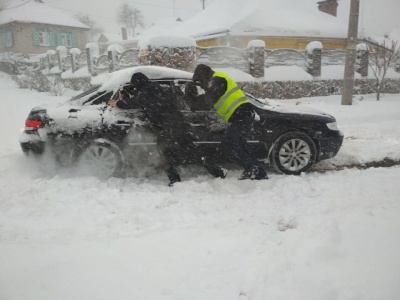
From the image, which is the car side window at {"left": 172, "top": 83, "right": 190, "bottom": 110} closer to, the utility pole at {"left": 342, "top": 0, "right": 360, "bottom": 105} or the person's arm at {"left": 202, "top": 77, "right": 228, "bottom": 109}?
the person's arm at {"left": 202, "top": 77, "right": 228, "bottom": 109}

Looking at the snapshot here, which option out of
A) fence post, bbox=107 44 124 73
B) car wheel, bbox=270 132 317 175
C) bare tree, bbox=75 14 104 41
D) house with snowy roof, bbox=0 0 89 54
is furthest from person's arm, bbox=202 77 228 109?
bare tree, bbox=75 14 104 41

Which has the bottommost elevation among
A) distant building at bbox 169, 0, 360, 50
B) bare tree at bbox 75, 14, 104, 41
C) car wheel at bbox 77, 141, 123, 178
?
car wheel at bbox 77, 141, 123, 178

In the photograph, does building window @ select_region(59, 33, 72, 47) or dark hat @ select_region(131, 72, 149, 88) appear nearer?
dark hat @ select_region(131, 72, 149, 88)

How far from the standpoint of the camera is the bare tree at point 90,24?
61.8 m

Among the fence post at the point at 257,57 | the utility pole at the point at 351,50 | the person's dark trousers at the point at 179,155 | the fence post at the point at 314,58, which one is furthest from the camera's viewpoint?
the fence post at the point at 314,58

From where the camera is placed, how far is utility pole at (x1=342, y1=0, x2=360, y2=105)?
35.8 ft

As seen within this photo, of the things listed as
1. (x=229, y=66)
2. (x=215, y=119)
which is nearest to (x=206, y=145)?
(x=215, y=119)

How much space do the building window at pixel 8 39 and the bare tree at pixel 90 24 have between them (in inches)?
1099

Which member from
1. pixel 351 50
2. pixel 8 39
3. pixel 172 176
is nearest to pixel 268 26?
pixel 351 50

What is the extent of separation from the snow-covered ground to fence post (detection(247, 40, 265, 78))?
8.39 metres

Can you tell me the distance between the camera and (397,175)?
467cm

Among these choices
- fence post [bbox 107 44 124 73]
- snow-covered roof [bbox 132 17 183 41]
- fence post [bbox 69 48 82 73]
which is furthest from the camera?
snow-covered roof [bbox 132 17 183 41]

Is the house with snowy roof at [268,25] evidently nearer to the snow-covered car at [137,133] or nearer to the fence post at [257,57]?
the fence post at [257,57]

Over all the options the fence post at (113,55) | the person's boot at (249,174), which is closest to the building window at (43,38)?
Answer: the fence post at (113,55)
